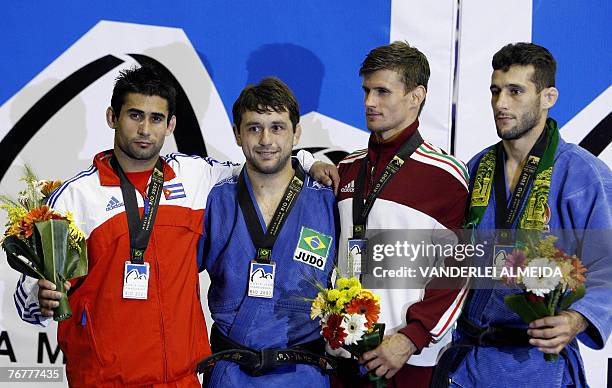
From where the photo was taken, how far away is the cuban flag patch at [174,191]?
138 inches

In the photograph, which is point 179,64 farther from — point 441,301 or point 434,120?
point 441,301

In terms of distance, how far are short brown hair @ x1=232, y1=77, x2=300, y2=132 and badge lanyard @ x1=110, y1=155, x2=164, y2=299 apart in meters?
0.46

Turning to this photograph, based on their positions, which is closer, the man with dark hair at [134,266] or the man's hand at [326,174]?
the man with dark hair at [134,266]

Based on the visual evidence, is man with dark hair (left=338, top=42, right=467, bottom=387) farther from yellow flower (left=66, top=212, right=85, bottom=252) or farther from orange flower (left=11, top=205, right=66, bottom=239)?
orange flower (left=11, top=205, right=66, bottom=239)

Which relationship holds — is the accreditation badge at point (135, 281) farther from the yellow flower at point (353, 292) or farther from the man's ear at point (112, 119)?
the yellow flower at point (353, 292)

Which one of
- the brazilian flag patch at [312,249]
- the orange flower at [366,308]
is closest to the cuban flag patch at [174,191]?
the brazilian flag patch at [312,249]

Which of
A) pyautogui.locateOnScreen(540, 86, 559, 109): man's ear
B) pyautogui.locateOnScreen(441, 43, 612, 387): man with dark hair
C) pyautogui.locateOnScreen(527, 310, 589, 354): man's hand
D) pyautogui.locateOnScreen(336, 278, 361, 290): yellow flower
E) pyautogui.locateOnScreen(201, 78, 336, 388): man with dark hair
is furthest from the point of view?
pyautogui.locateOnScreen(540, 86, 559, 109): man's ear

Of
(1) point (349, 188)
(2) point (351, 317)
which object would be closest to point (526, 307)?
(2) point (351, 317)

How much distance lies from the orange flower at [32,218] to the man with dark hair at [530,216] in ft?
5.67

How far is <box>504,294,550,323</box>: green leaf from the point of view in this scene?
3053 mm

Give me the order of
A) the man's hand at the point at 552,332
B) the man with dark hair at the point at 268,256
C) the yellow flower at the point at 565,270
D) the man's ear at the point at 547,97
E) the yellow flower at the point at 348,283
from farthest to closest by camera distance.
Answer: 1. the man's ear at the point at 547,97
2. the man with dark hair at the point at 268,256
3. the yellow flower at the point at 348,283
4. the man's hand at the point at 552,332
5. the yellow flower at the point at 565,270

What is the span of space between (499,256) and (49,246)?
182cm

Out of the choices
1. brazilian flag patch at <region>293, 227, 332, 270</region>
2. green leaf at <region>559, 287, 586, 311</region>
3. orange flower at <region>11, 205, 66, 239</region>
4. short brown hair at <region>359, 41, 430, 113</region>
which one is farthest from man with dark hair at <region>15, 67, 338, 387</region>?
green leaf at <region>559, 287, 586, 311</region>

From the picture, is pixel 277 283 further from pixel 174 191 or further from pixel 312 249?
pixel 174 191
